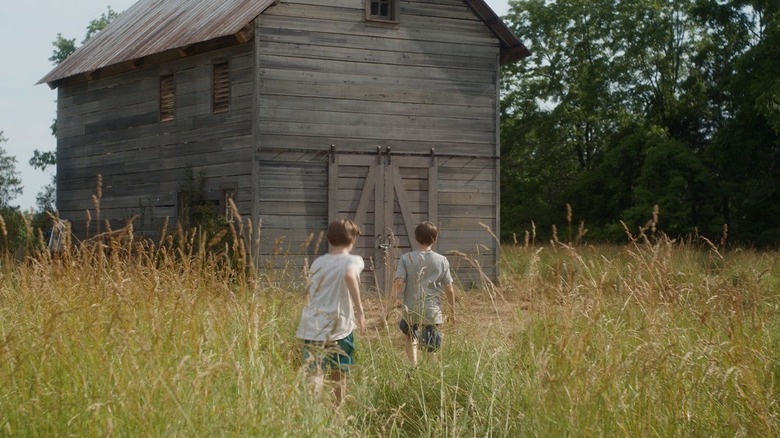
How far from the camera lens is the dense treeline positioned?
29.0m

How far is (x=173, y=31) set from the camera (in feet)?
64.2

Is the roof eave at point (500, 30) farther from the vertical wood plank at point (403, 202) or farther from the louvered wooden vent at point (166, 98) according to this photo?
the louvered wooden vent at point (166, 98)

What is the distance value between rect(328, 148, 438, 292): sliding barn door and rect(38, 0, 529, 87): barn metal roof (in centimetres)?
273

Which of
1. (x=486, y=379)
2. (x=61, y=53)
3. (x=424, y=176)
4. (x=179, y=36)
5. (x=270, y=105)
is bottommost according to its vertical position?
(x=486, y=379)

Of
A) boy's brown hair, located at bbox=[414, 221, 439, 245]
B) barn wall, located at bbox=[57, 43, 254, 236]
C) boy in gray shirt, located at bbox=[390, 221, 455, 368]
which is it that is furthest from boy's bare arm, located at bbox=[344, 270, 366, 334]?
barn wall, located at bbox=[57, 43, 254, 236]

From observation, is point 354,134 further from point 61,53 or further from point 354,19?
point 61,53

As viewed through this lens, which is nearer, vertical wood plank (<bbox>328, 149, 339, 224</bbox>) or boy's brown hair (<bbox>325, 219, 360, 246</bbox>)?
boy's brown hair (<bbox>325, 219, 360, 246</bbox>)

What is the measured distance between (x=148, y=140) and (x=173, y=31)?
210 cm

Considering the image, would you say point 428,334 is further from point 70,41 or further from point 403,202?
point 70,41

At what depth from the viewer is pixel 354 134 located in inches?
693

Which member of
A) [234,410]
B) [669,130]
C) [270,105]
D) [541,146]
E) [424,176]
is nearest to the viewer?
[234,410]

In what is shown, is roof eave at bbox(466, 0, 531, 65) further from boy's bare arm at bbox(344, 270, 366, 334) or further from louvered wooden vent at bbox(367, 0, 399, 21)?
boy's bare arm at bbox(344, 270, 366, 334)

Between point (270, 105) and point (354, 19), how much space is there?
2213mm

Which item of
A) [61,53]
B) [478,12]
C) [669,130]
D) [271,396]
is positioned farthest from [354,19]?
[61,53]
